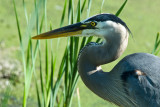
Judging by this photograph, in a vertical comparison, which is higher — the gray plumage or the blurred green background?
the gray plumage

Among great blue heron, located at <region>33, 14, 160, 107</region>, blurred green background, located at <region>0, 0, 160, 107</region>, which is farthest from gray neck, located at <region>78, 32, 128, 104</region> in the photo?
blurred green background, located at <region>0, 0, 160, 107</region>

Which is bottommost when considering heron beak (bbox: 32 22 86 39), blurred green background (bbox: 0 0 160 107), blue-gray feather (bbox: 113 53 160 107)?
blurred green background (bbox: 0 0 160 107)

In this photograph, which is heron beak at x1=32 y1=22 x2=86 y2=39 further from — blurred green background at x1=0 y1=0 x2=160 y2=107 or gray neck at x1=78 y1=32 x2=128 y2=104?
blurred green background at x1=0 y1=0 x2=160 y2=107

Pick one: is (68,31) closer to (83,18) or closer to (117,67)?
(117,67)

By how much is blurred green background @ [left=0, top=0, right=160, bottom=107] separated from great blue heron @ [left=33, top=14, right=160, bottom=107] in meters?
1.01

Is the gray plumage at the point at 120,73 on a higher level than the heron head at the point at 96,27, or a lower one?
lower

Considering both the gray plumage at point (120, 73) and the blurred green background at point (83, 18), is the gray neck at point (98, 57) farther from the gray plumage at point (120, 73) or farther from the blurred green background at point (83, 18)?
the blurred green background at point (83, 18)

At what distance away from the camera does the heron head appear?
66.4 inches

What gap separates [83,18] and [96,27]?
2.30 m

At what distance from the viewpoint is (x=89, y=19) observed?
1.72m

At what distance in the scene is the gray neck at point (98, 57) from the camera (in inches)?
66.9

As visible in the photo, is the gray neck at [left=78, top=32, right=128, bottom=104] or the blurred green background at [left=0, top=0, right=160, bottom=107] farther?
the blurred green background at [left=0, top=0, right=160, bottom=107]

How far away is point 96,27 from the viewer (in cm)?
173

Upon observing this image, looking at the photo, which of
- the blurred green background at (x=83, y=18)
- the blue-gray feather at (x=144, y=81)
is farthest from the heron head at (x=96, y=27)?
the blurred green background at (x=83, y=18)
